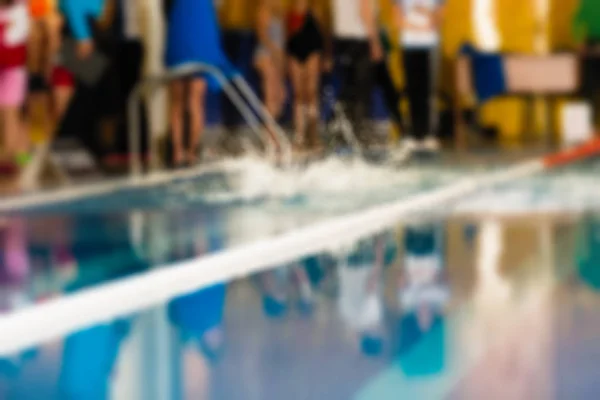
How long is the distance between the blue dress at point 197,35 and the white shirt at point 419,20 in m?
1.89

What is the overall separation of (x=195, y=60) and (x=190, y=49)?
12 centimetres

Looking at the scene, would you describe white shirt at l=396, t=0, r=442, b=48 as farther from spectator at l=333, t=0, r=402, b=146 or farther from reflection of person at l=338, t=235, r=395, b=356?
reflection of person at l=338, t=235, r=395, b=356

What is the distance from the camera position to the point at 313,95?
30.6ft

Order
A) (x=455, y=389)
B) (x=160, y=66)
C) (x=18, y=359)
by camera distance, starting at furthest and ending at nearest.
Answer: (x=160, y=66) < (x=18, y=359) < (x=455, y=389)

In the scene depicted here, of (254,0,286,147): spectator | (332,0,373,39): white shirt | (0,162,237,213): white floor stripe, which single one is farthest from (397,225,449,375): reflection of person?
(254,0,286,147): spectator

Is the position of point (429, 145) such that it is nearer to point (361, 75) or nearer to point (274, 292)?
point (361, 75)

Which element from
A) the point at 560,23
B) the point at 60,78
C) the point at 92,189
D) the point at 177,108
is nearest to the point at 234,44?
the point at 177,108

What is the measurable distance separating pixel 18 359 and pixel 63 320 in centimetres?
34

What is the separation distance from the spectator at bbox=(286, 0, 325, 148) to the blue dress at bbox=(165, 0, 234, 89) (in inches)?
48.5

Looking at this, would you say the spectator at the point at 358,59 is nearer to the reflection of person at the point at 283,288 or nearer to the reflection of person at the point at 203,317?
the reflection of person at the point at 203,317

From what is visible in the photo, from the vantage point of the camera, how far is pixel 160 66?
861 centimetres

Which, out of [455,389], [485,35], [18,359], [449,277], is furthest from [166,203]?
[485,35]

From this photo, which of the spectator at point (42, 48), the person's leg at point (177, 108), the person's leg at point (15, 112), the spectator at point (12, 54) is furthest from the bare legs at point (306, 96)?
the spectator at point (12, 54)

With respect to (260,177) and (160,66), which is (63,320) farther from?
(160,66)
